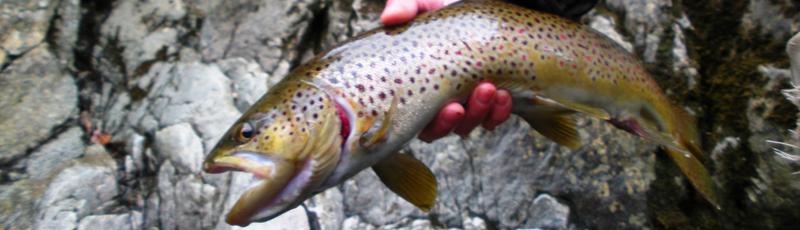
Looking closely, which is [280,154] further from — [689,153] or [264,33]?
[264,33]

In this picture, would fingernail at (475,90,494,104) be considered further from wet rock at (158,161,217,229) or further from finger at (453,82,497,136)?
wet rock at (158,161,217,229)

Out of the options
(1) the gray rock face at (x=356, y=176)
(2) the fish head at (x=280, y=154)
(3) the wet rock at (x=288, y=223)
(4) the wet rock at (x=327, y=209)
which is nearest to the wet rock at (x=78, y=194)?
(1) the gray rock face at (x=356, y=176)

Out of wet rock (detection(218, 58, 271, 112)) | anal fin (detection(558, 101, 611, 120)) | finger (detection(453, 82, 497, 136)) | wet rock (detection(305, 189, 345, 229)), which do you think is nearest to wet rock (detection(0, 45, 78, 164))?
wet rock (detection(218, 58, 271, 112))

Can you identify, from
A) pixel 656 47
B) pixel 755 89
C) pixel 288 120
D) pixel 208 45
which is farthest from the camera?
pixel 208 45

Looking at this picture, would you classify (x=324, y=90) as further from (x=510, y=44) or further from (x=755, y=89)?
(x=755, y=89)

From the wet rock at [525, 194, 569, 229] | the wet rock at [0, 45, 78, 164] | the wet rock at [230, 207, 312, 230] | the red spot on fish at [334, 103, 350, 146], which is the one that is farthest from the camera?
the wet rock at [0, 45, 78, 164]

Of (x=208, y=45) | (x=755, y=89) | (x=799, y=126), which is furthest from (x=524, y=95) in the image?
(x=208, y=45)

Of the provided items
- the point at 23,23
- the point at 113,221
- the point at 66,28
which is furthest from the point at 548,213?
the point at 23,23
